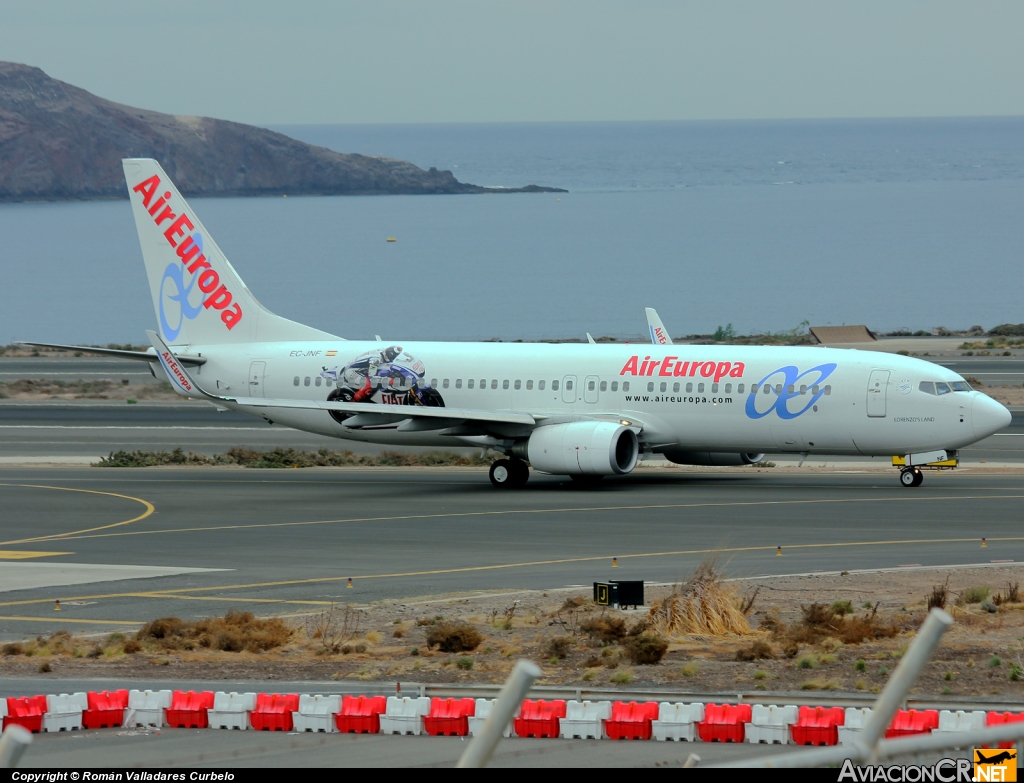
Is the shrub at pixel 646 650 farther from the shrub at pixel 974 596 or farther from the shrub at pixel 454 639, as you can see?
the shrub at pixel 974 596

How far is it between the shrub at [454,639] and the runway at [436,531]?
502 cm

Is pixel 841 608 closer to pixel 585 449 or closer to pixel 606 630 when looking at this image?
pixel 606 630

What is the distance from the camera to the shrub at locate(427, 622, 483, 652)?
68.3ft

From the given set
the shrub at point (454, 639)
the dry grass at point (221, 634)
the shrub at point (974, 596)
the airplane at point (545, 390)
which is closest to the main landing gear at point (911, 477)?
the airplane at point (545, 390)

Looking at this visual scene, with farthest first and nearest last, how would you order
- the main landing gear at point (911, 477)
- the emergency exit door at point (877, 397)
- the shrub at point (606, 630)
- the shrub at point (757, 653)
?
the main landing gear at point (911, 477), the emergency exit door at point (877, 397), the shrub at point (606, 630), the shrub at point (757, 653)

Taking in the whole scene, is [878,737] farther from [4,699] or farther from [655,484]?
[655,484]

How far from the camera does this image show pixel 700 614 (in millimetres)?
22312

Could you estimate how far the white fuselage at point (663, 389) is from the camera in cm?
4116

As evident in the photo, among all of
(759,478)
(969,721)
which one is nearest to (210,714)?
(969,721)

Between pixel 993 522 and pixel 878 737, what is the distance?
99.8 feet

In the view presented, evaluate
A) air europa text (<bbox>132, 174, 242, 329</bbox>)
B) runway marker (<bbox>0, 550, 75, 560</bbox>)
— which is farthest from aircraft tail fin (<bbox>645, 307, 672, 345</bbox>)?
runway marker (<bbox>0, 550, 75, 560</bbox>)

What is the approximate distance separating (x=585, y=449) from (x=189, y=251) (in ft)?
55.6

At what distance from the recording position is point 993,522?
116 ft

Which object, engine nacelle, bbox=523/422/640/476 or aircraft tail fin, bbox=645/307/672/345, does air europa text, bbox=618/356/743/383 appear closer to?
engine nacelle, bbox=523/422/640/476
